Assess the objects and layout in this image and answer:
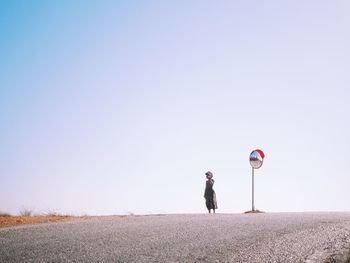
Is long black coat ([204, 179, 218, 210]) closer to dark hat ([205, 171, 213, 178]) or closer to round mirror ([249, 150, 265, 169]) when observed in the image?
dark hat ([205, 171, 213, 178])

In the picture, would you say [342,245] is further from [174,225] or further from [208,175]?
[208,175]

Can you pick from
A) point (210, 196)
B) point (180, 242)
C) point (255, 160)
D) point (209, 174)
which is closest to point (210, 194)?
point (210, 196)

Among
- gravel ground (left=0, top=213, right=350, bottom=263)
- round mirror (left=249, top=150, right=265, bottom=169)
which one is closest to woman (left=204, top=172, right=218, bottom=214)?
round mirror (left=249, top=150, right=265, bottom=169)

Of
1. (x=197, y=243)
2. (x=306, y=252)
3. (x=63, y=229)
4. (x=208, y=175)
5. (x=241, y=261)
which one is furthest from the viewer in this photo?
(x=208, y=175)

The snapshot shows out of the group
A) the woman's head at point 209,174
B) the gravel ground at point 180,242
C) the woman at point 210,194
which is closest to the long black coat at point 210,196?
the woman at point 210,194

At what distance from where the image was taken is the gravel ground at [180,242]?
6.54m

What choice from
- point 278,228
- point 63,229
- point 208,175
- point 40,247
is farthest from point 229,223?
point 208,175

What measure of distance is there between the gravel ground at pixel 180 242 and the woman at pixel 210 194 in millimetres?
10976

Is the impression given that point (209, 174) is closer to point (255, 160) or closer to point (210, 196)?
→ point (210, 196)

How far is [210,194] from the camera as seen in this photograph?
69.7 feet

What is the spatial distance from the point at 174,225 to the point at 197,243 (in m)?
2.35

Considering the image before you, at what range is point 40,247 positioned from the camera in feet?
23.8

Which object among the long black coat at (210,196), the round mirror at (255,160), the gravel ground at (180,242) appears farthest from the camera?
the long black coat at (210,196)

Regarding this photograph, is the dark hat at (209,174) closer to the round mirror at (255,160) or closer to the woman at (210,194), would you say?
the woman at (210,194)
